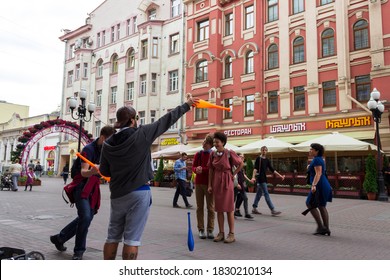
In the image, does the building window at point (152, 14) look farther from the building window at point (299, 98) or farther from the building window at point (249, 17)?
the building window at point (299, 98)

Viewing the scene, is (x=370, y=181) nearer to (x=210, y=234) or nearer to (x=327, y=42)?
(x=327, y=42)

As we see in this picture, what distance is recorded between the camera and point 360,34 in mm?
21062

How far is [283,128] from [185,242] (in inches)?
736

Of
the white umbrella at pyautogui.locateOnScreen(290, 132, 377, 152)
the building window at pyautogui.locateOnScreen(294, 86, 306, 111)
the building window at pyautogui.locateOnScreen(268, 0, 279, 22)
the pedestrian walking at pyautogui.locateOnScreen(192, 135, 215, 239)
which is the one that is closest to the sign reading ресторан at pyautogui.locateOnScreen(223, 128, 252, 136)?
the building window at pyautogui.locateOnScreen(294, 86, 306, 111)

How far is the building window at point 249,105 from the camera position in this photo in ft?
83.9

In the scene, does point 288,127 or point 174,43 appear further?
point 174,43

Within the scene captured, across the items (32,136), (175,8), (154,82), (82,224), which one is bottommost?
(82,224)

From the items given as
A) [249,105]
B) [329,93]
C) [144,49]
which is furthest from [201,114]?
[144,49]

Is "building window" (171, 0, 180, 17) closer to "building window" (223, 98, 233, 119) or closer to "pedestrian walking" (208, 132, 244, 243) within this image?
"building window" (223, 98, 233, 119)

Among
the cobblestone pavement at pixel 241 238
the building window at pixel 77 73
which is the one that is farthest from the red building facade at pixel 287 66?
the building window at pixel 77 73

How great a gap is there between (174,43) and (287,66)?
43.2ft

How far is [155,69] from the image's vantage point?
3397 centimetres

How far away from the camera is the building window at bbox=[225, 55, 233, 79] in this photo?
89.6ft

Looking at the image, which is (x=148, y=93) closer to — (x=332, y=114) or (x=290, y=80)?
(x=290, y=80)
